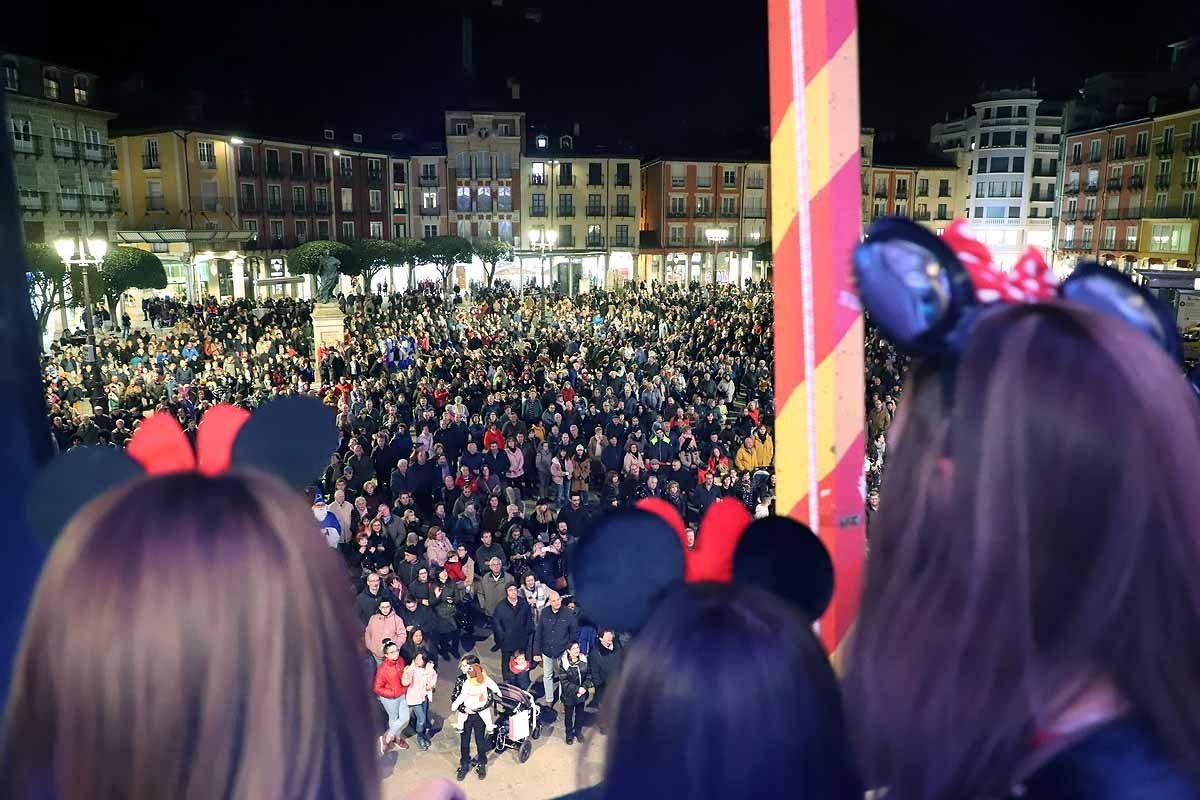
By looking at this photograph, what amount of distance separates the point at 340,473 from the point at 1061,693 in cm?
1173

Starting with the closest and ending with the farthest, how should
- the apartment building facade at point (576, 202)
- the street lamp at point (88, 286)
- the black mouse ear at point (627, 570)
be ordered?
the black mouse ear at point (627, 570)
the street lamp at point (88, 286)
the apartment building facade at point (576, 202)

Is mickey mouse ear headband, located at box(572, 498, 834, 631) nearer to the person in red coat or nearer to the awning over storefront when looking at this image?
the person in red coat

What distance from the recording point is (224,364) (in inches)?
746

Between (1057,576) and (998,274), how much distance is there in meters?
0.48

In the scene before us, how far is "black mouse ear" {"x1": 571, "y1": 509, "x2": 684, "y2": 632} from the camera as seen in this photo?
150 centimetres

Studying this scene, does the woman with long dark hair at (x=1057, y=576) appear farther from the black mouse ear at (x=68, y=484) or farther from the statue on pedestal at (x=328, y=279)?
the statue on pedestal at (x=328, y=279)

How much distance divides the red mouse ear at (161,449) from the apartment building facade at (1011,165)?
61970mm

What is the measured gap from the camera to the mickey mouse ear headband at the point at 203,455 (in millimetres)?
1591

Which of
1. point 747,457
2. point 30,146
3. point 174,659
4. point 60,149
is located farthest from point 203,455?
point 60,149

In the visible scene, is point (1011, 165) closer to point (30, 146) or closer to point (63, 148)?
point (63, 148)

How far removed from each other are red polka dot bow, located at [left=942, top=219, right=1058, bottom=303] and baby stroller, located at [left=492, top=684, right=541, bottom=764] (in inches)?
275

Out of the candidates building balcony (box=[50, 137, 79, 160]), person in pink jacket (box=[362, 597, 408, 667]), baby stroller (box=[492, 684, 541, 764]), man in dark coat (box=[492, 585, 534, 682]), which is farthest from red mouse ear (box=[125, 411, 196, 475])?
building balcony (box=[50, 137, 79, 160])

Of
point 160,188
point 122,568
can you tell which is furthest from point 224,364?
point 160,188

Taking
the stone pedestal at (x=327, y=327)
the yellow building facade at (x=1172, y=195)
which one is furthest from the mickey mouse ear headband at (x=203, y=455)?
the yellow building facade at (x=1172, y=195)
